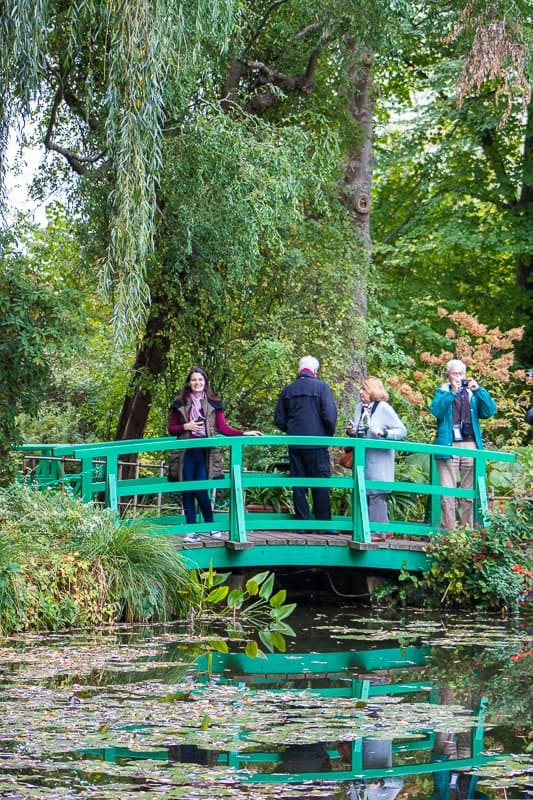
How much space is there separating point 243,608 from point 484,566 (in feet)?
6.79

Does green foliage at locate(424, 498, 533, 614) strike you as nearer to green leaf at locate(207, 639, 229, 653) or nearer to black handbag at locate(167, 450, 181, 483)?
black handbag at locate(167, 450, 181, 483)

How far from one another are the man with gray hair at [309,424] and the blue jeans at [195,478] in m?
0.81

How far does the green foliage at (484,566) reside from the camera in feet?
35.6

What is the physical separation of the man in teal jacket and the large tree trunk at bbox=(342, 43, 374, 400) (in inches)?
151

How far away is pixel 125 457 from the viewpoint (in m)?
16.2

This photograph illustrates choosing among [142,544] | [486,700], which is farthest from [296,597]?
[486,700]

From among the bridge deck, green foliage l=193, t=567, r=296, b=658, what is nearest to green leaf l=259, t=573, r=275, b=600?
green foliage l=193, t=567, r=296, b=658

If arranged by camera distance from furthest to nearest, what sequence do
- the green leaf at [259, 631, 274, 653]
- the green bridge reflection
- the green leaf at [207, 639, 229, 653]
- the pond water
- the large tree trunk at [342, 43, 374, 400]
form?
the large tree trunk at [342, 43, 374, 400] < the green leaf at [259, 631, 274, 653] < the green leaf at [207, 639, 229, 653] < the green bridge reflection < the pond water

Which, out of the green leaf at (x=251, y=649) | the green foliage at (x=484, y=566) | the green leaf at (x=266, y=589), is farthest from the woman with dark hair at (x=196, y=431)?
the green leaf at (x=251, y=649)

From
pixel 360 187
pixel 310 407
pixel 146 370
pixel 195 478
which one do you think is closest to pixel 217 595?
pixel 195 478

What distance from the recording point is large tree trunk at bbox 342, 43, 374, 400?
50.6 ft

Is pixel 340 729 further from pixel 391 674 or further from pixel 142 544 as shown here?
pixel 142 544

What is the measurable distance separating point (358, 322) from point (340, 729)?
966 cm

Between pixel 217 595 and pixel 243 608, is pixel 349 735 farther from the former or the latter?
pixel 243 608
